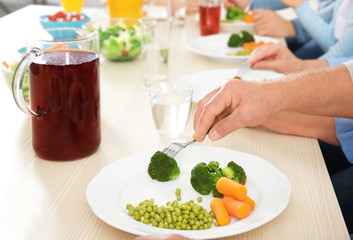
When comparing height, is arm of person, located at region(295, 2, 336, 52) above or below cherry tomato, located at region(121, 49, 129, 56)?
below

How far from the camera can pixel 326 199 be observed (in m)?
0.92

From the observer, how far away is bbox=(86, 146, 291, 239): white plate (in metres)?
0.79

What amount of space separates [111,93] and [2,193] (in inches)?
24.2

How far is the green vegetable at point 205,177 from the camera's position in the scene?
91 cm

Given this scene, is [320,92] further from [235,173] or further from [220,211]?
[220,211]

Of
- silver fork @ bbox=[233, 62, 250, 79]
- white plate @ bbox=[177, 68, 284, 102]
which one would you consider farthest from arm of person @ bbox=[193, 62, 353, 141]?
silver fork @ bbox=[233, 62, 250, 79]

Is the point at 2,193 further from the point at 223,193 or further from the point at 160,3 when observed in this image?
the point at 160,3

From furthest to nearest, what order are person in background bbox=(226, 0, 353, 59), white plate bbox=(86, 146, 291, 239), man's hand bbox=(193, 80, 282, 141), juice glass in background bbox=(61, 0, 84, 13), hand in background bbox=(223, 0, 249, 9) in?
1. hand in background bbox=(223, 0, 249, 9)
2. juice glass in background bbox=(61, 0, 84, 13)
3. person in background bbox=(226, 0, 353, 59)
4. man's hand bbox=(193, 80, 282, 141)
5. white plate bbox=(86, 146, 291, 239)

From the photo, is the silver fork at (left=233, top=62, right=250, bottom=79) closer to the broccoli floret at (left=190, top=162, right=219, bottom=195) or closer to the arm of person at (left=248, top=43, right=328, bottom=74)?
the arm of person at (left=248, top=43, right=328, bottom=74)

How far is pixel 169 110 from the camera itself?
3.83 feet

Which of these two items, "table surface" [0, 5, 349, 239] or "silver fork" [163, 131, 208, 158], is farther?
"silver fork" [163, 131, 208, 158]

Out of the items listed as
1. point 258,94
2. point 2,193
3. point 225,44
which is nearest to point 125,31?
point 225,44

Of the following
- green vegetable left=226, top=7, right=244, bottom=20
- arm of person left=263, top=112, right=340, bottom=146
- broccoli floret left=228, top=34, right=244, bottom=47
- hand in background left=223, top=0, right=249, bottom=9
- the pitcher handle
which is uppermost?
the pitcher handle

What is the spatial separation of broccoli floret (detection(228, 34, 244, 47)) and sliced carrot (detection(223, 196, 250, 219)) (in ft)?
4.16
